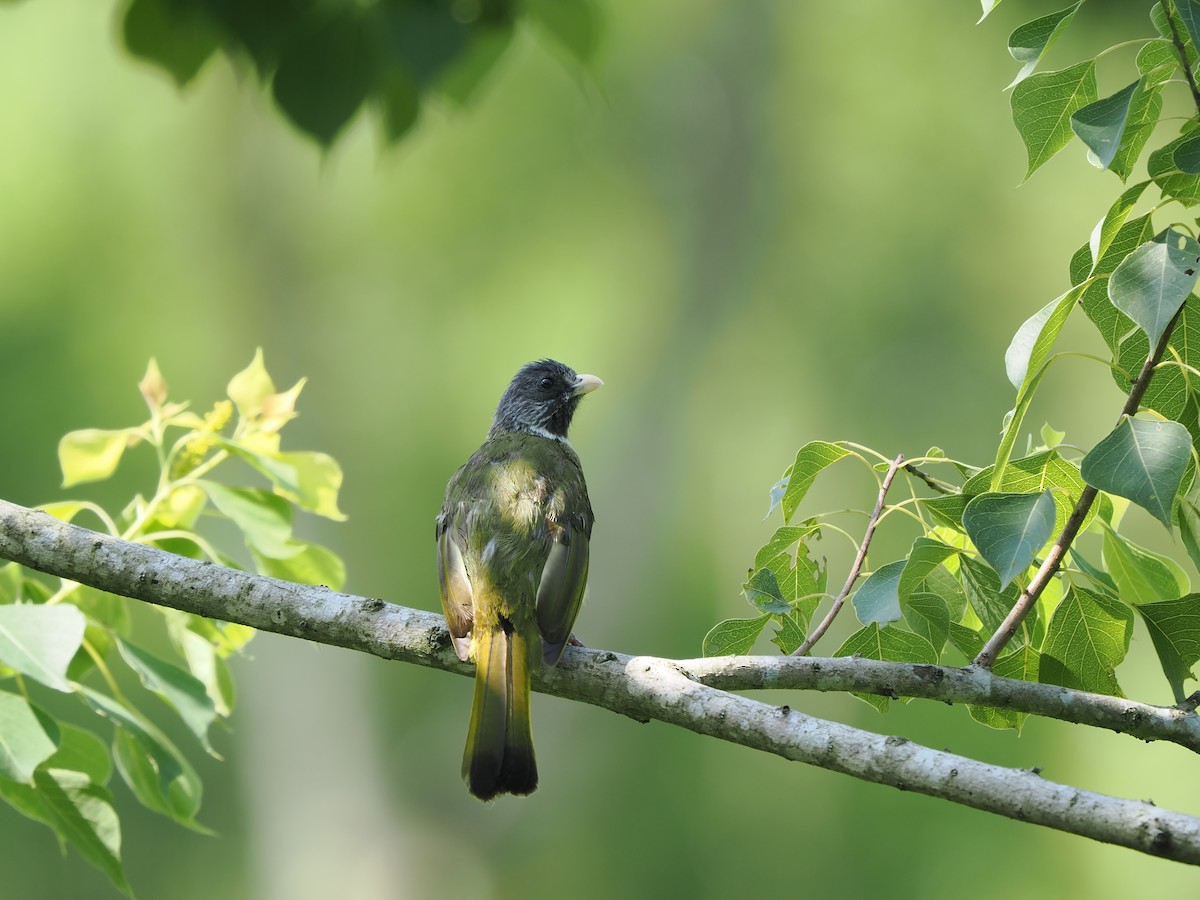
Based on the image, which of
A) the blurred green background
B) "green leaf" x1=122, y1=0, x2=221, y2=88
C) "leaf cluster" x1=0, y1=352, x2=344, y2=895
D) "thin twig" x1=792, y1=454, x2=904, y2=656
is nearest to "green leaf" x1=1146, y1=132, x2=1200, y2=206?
"thin twig" x1=792, y1=454, x2=904, y2=656

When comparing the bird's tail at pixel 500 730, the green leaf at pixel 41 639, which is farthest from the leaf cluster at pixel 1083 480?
the green leaf at pixel 41 639

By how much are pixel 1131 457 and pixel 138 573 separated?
2130mm

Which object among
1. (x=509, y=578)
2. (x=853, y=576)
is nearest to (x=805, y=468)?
(x=853, y=576)

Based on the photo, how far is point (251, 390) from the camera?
135 inches

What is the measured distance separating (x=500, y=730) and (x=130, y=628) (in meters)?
1.07

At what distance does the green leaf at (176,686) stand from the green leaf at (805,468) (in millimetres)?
1390

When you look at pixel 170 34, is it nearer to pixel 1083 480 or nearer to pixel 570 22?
pixel 570 22

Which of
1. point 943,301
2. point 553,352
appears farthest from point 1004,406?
point 553,352

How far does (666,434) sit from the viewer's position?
14867mm

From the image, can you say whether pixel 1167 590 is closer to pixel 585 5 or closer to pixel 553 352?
pixel 585 5

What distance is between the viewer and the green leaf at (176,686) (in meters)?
2.81

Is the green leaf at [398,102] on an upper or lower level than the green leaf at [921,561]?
upper

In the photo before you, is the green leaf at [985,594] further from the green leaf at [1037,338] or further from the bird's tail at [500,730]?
the bird's tail at [500,730]

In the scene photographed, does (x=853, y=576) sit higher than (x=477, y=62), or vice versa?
(x=477, y=62)
